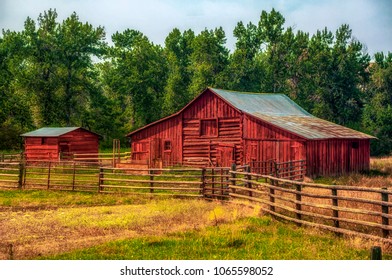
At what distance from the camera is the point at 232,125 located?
37312 mm

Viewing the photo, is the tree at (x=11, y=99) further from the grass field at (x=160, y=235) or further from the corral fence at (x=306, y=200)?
the grass field at (x=160, y=235)

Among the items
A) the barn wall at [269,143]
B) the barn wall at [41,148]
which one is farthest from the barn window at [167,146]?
the barn wall at [41,148]

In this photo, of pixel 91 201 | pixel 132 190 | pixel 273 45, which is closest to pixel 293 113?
pixel 132 190

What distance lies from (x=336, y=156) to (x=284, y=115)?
8027mm

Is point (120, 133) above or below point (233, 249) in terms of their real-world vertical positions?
above

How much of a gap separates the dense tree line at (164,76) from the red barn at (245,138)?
22537 millimetres

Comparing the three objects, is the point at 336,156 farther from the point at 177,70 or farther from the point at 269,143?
the point at 177,70

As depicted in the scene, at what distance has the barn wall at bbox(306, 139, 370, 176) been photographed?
3266cm

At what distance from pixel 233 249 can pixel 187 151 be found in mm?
28486

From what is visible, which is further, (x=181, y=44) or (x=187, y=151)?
(x=181, y=44)

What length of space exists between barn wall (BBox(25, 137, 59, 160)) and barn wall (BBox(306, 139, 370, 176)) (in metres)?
21.5

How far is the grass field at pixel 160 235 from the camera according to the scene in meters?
10.7

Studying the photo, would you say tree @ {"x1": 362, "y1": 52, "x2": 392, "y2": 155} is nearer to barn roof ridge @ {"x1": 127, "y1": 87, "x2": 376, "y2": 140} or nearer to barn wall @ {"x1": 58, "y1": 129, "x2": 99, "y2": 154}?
barn roof ridge @ {"x1": 127, "y1": 87, "x2": 376, "y2": 140}

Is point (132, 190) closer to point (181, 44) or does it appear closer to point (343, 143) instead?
point (343, 143)
